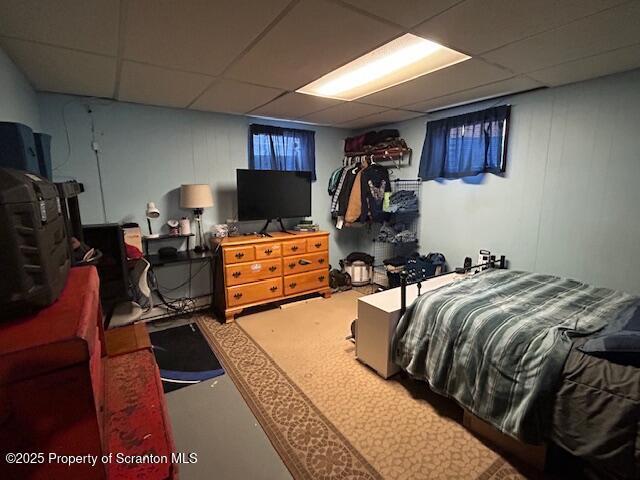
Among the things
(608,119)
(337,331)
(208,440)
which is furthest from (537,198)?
(208,440)

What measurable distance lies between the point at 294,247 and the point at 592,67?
2.98 meters

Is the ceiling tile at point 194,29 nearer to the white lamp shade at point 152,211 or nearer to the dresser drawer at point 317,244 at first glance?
the white lamp shade at point 152,211

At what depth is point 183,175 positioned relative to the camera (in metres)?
3.40

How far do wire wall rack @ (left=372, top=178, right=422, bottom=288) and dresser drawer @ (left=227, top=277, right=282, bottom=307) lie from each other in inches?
58.2

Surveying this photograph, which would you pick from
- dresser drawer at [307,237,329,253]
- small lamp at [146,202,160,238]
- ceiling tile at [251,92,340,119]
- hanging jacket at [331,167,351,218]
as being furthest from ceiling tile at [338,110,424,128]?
small lamp at [146,202,160,238]

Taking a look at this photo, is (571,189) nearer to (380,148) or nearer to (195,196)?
(380,148)

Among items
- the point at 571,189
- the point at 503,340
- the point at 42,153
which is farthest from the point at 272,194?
the point at 571,189

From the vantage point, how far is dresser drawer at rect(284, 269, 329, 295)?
3.68 meters

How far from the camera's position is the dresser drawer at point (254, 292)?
10.8 ft

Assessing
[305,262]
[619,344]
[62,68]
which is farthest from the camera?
[305,262]

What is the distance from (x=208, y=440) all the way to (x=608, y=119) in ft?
11.8

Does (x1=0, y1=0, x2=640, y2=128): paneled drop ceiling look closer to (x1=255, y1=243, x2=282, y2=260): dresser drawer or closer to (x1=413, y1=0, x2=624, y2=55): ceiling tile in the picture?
(x1=413, y1=0, x2=624, y2=55): ceiling tile

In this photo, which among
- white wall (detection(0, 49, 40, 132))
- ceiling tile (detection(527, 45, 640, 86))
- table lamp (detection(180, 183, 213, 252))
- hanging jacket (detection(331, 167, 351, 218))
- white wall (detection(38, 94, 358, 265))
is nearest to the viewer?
white wall (detection(0, 49, 40, 132))

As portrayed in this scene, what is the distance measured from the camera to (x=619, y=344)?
137 cm
